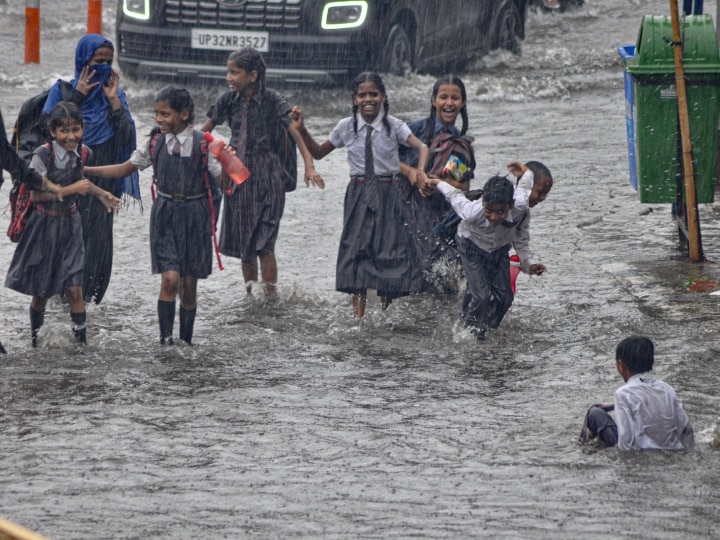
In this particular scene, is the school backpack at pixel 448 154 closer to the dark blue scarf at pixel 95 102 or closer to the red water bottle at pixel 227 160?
the red water bottle at pixel 227 160

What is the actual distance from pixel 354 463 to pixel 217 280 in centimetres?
378

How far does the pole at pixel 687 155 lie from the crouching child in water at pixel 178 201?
3.09 metres

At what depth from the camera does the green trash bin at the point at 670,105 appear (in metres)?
8.94

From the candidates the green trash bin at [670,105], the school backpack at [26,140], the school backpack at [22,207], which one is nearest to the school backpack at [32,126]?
the school backpack at [26,140]

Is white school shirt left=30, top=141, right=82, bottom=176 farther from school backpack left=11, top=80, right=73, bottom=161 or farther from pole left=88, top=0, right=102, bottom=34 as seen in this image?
pole left=88, top=0, right=102, bottom=34

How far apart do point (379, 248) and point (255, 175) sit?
3.02 ft

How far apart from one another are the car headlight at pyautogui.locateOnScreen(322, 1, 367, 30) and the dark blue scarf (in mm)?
5770

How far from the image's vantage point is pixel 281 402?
6480 mm

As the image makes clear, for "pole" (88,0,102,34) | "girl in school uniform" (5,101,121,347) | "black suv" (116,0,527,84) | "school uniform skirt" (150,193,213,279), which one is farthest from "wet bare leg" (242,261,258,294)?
"pole" (88,0,102,34)

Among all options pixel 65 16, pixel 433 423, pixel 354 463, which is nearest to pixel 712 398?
pixel 433 423

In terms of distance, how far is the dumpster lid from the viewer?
8.91m

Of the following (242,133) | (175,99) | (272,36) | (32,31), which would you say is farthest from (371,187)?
(32,31)

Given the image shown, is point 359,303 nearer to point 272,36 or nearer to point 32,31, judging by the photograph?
point 272,36

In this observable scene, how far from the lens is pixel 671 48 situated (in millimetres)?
9016
